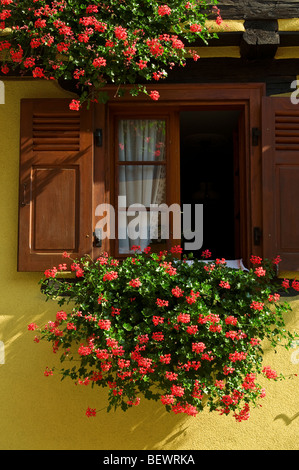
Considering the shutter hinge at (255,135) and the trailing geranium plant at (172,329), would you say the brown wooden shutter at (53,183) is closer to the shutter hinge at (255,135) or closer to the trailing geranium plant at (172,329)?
the trailing geranium plant at (172,329)

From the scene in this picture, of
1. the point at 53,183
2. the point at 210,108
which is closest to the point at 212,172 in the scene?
the point at 210,108

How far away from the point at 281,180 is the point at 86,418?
233cm

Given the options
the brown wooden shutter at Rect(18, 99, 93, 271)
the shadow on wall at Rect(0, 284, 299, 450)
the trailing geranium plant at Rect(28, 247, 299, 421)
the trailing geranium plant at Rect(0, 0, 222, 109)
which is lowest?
the shadow on wall at Rect(0, 284, 299, 450)

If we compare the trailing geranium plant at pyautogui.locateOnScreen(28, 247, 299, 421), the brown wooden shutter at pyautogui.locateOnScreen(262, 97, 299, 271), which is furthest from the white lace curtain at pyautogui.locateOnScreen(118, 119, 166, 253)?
the brown wooden shutter at pyautogui.locateOnScreen(262, 97, 299, 271)

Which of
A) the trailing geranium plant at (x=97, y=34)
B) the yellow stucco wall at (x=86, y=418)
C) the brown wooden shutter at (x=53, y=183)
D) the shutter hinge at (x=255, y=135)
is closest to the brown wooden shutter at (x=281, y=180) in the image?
the shutter hinge at (x=255, y=135)

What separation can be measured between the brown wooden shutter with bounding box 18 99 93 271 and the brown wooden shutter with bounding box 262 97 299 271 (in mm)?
1355

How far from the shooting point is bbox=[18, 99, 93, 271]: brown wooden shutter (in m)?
3.67

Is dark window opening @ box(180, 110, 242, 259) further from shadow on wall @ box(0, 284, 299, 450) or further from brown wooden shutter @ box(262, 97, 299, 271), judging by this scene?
shadow on wall @ box(0, 284, 299, 450)

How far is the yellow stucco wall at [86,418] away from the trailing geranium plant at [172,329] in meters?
0.22

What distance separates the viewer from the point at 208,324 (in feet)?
10.4

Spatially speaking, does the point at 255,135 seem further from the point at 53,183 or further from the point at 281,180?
the point at 53,183

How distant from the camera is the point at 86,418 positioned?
3631 mm

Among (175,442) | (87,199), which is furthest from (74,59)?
(175,442)

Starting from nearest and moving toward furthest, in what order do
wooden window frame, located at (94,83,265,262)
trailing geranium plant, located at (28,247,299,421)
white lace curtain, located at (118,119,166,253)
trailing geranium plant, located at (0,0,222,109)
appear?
trailing geranium plant, located at (28,247,299,421) < trailing geranium plant, located at (0,0,222,109) < wooden window frame, located at (94,83,265,262) < white lace curtain, located at (118,119,166,253)
